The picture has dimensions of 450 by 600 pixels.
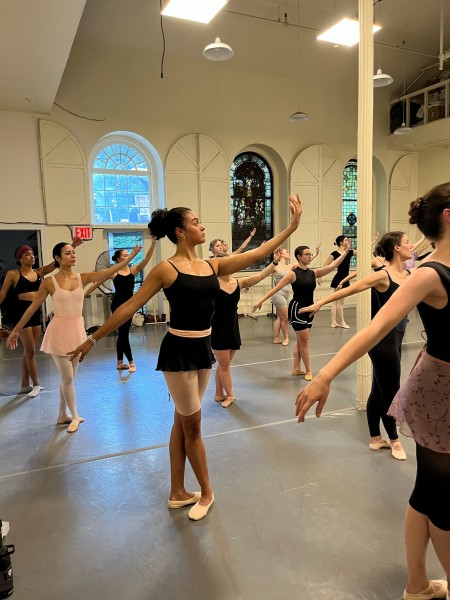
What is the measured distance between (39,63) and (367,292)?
18.3 ft

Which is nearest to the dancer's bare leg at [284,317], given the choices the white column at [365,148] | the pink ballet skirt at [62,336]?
the white column at [365,148]

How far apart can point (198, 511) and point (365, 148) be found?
3202 millimetres

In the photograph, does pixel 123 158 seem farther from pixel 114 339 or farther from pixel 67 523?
pixel 67 523

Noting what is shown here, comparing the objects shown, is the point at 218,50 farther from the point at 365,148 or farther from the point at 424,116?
the point at 424,116

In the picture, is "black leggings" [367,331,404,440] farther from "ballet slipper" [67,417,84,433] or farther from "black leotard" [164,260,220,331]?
"ballet slipper" [67,417,84,433]

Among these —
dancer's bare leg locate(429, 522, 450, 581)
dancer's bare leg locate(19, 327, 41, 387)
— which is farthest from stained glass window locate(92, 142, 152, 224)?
dancer's bare leg locate(429, 522, 450, 581)

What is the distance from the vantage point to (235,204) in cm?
1123

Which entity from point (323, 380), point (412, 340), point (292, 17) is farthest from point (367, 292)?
point (292, 17)

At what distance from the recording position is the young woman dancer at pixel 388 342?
2.80 meters

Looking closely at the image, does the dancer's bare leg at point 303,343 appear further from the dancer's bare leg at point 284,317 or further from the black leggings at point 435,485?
the black leggings at point 435,485

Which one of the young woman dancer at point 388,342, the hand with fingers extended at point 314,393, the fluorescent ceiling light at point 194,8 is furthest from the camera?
the fluorescent ceiling light at point 194,8

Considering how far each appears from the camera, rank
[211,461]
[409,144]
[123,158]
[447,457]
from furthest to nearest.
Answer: [409,144] < [123,158] < [211,461] < [447,457]

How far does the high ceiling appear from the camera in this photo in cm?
684

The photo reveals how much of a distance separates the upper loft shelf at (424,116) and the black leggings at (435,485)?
455 inches
